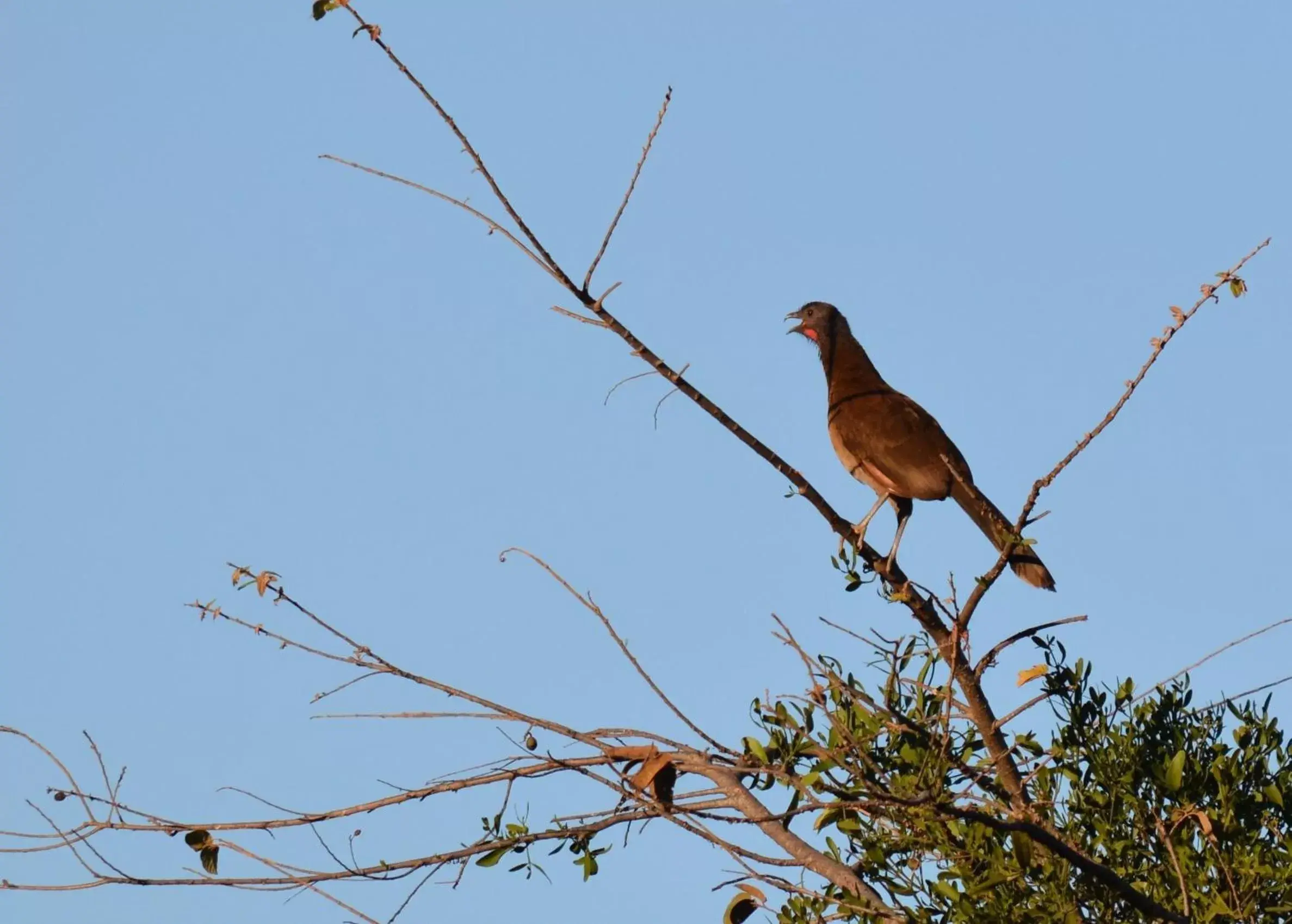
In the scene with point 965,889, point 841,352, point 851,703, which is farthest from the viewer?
point 841,352

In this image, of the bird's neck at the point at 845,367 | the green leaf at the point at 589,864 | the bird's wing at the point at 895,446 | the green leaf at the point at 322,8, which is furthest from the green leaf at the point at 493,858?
the bird's neck at the point at 845,367

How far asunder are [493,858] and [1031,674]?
71.8 inches

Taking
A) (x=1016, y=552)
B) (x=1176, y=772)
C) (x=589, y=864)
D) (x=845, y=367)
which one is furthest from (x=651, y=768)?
(x=845, y=367)

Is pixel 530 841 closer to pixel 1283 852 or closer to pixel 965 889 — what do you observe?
pixel 965 889

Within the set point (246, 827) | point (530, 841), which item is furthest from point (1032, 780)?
point (246, 827)

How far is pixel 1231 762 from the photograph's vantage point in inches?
184

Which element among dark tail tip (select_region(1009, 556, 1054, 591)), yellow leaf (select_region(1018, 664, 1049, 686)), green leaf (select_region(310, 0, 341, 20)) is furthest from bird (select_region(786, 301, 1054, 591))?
green leaf (select_region(310, 0, 341, 20))

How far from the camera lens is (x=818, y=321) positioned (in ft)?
33.0

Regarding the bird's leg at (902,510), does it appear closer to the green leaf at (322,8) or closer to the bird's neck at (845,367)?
the bird's neck at (845,367)

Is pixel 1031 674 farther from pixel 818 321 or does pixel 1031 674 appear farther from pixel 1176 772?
pixel 818 321

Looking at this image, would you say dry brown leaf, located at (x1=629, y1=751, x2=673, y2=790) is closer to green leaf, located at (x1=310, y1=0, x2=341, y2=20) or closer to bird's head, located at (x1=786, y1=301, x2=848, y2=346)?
green leaf, located at (x1=310, y1=0, x2=341, y2=20)

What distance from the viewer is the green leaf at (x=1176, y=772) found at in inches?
180

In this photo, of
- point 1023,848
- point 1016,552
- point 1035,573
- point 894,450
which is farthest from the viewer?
point 894,450

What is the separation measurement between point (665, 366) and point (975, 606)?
133cm
